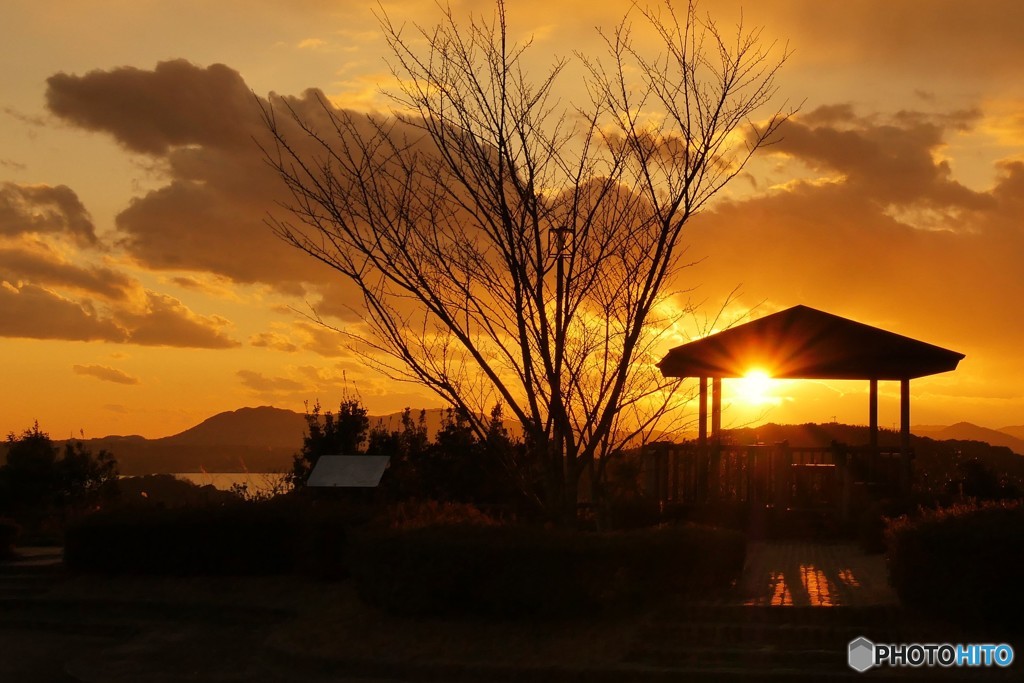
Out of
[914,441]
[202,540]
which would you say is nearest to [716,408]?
[202,540]

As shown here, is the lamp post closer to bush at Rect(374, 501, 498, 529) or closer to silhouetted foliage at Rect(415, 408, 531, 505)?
bush at Rect(374, 501, 498, 529)

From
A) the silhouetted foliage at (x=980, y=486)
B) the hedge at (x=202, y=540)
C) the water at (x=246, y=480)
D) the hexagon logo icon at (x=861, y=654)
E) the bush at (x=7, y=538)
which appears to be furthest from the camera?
the water at (x=246, y=480)

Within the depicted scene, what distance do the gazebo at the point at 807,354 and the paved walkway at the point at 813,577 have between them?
100 inches

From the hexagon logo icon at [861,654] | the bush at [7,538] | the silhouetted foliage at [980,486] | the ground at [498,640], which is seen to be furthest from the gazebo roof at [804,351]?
the bush at [7,538]

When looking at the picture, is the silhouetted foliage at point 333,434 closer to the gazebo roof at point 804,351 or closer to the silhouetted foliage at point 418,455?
the silhouetted foliage at point 418,455

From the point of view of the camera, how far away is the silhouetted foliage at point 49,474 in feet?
100

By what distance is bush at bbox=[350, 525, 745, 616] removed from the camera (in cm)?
1118

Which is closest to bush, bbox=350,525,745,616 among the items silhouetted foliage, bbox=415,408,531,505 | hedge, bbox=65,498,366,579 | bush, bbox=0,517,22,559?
hedge, bbox=65,498,366,579

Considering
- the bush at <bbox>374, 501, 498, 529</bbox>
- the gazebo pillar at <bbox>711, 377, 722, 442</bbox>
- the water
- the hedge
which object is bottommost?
the hedge

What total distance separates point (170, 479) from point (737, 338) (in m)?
22.9

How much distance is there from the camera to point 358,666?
35.2ft

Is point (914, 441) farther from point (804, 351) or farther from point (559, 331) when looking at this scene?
point (559, 331)

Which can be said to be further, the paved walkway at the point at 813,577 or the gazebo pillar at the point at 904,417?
the gazebo pillar at the point at 904,417

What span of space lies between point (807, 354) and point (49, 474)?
73.7 ft
